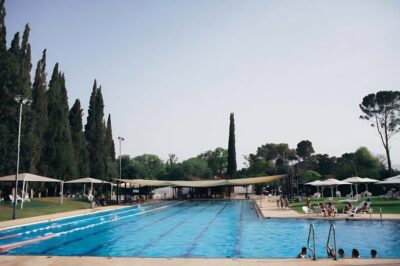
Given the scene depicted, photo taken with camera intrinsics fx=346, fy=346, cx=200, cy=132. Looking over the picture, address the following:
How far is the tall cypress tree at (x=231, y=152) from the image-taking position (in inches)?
2202

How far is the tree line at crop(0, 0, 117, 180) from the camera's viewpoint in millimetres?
26422

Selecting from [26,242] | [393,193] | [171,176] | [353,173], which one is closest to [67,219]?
[26,242]

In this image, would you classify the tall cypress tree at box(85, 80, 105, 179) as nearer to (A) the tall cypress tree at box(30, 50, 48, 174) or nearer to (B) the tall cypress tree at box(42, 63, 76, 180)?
(B) the tall cypress tree at box(42, 63, 76, 180)

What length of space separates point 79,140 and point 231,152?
25863 millimetres

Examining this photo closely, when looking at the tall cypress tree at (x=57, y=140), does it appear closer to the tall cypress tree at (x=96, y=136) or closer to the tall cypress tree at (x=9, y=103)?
the tall cypress tree at (x=9, y=103)

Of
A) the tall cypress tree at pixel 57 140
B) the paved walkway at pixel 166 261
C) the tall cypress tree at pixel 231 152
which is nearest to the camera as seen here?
the paved walkway at pixel 166 261

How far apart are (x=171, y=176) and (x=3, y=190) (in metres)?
41.2

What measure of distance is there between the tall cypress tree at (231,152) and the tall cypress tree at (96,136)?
837 inches

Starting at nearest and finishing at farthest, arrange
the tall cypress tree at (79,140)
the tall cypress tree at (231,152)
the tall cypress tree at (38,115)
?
the tall cypress tree at (38,115)
the tall cypress tree at (79,140)
the tall cypress tree at (231,152)

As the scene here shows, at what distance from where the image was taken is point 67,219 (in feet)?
68.6

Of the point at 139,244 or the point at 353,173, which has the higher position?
the point at 353,173

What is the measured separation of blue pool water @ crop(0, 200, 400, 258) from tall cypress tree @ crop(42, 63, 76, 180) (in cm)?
1607

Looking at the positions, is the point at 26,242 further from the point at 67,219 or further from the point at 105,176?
the point at 105,176

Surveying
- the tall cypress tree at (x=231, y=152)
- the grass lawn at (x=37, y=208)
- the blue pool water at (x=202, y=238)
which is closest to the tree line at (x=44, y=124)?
the grass lawn at (x=37, y=208)
